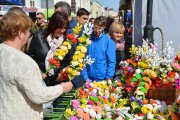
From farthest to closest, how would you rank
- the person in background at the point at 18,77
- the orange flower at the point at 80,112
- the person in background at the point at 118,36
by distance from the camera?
the person in background at the point at 118,36, the orange flower at the point at 80,112, the person in background at the point at 18,77

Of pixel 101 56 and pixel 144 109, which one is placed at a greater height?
pixel 101 56

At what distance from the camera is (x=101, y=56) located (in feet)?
13.0

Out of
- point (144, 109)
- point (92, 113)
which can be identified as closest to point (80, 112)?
point (92, 113)

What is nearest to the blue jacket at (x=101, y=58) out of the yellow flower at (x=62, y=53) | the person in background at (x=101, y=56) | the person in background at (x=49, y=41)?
the person in background at (x=101, y=56)

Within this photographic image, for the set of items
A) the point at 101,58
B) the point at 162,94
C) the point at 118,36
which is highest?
the point at 118,36

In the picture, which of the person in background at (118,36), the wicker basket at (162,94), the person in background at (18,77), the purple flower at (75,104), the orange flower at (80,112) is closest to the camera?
the person in background at (18,77)

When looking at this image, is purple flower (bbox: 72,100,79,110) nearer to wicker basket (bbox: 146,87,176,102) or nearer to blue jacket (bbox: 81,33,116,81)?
wicker basket (bbox: 146,87,176,102)

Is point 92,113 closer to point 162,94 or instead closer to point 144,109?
point 144,109

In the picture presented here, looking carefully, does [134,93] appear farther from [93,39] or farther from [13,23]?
[93,39]

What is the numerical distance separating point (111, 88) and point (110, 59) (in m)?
0.93

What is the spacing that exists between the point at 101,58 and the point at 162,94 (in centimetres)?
150

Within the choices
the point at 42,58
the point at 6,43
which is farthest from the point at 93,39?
the point at 6,43

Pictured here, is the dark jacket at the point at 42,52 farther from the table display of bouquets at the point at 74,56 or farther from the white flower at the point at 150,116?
the white flower at the point at 150,116

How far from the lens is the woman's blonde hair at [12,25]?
207cm
